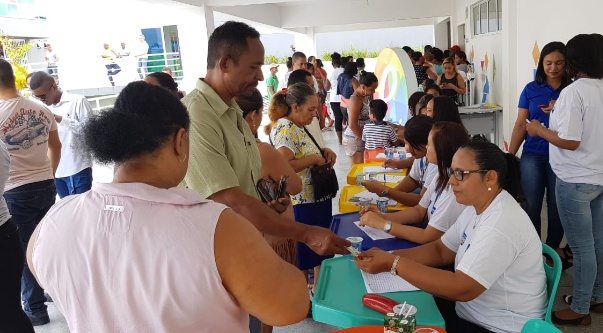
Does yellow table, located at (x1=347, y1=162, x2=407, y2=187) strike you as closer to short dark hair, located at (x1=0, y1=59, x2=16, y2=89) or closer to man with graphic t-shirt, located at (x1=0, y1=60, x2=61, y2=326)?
man with graphic t-shirt, located at (x1=0, y1=60, x2=61, y2=326)

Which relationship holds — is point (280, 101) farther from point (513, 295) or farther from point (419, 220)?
point (513, 295)

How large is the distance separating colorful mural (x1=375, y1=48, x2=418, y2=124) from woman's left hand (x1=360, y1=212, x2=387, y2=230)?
2909 mm

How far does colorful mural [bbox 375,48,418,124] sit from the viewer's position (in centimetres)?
504

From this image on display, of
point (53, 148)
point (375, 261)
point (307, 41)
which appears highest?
point (307, 41)

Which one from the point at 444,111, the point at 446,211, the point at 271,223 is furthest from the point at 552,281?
the point at 444,111

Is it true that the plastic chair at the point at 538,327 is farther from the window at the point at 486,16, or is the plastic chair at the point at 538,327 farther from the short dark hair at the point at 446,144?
the window at the point at 486,16

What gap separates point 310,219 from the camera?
10.4 ft

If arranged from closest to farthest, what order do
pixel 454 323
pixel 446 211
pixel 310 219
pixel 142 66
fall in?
pixel 454 323
pixel 446 211
pixel 310 219
pixel 142 66

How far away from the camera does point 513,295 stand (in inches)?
63.6

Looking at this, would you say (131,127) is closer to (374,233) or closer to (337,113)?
(374,233)

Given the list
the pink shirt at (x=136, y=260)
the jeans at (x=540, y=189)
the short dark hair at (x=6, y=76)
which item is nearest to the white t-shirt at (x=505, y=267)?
the pink shirt at (x=136, y=260)

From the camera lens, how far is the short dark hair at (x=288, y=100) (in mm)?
3064

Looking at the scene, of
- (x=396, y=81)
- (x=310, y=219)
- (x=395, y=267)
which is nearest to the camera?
(x=395, y=267)

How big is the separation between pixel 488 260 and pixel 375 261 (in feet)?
1.21
